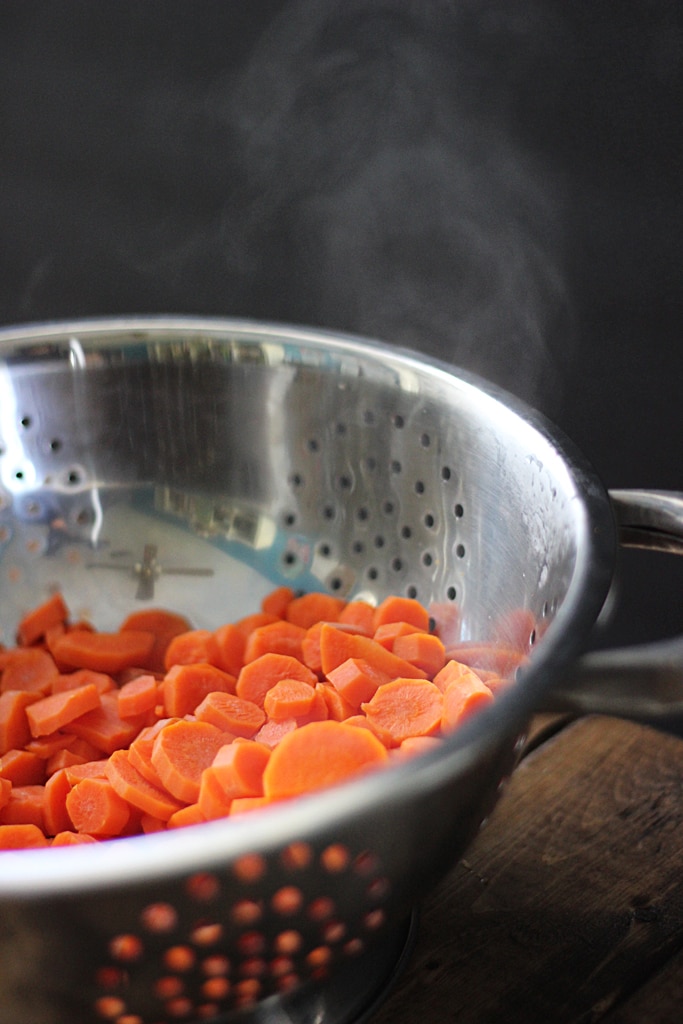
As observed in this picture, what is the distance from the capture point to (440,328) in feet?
4.58

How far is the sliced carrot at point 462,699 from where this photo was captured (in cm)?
77

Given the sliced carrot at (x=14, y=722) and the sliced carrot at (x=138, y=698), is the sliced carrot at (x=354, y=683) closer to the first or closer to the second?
the sliced carrot at (x=138, y=698)

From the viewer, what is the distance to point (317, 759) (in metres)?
0.67

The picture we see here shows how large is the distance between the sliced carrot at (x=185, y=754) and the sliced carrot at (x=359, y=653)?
0.44 ft

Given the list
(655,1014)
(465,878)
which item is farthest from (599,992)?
(465,878)

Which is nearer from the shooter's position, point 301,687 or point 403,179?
point 301,687

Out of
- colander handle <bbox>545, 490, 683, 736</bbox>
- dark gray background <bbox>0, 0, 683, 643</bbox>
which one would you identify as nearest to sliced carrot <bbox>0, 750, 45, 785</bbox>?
colander handle <bbox>545, 490, 683, 736</bbox>

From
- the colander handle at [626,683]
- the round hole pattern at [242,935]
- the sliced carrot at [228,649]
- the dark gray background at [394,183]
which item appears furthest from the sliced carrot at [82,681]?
the dark gray background at [394,183]

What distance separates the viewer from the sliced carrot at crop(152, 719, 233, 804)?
79 centimetres

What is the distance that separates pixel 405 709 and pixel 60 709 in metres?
0.34

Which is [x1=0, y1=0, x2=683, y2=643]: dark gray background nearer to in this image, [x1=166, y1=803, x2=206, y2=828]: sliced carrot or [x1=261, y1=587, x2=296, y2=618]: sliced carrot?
[x1=261, y1=587, x2=296, y2=618]: sliced carrot

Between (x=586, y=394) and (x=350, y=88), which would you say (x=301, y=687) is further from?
(x=350, y=88)

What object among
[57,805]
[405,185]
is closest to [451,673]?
[57,805]

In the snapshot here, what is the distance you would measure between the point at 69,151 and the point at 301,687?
0.95m
